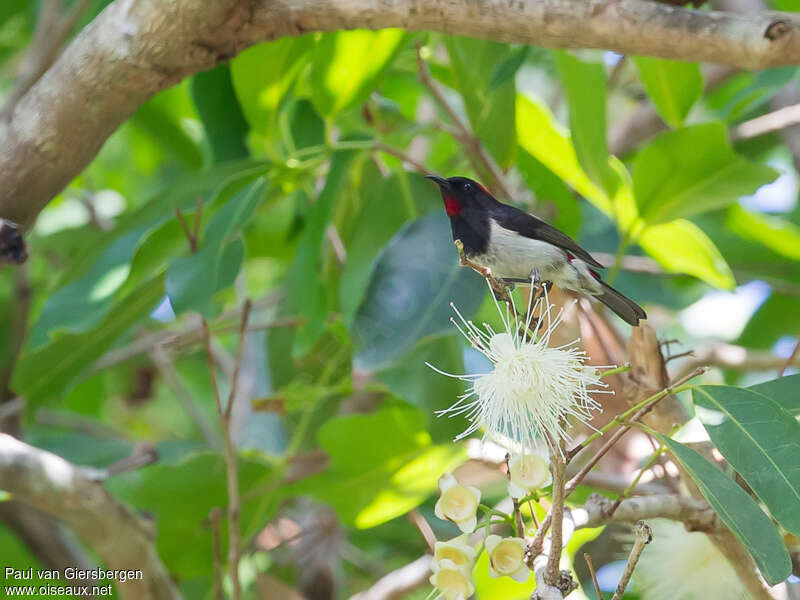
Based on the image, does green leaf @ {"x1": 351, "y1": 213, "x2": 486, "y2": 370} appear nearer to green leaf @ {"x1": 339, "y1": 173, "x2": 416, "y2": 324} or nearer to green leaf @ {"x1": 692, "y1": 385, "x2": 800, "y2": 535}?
green leaf @ {"x1": 339, "y1": 173, "x2": 416, "y2": 324}

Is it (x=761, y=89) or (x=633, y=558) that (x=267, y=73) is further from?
(x=633, y=558)

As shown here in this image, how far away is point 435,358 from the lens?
7.88 ft

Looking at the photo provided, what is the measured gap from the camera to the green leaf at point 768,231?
286cm

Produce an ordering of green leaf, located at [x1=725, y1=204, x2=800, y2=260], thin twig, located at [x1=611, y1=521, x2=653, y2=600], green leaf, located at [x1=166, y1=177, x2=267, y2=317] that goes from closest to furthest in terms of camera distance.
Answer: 1. thin twig, located at [x1=611, y1=521, x2=653, y2=600]
2. green leaf, located at [x1=166, y1=177, x2=267, y2=317]
3. green leaf, located at [x1=725, y1=204, x2=800, y2=260]

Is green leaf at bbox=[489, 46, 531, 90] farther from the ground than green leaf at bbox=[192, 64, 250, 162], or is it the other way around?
green leaf at bbox=[489, 46, 531, 90]

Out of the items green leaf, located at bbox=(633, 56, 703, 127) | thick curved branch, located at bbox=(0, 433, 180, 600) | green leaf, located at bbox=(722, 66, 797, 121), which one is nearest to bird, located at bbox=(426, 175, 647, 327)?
green leaf, located at bbox=(633, 56, 703, 127)

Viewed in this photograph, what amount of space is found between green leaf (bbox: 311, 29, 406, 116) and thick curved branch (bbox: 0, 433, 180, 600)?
1.06m

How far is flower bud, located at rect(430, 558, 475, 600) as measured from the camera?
3.99 feet

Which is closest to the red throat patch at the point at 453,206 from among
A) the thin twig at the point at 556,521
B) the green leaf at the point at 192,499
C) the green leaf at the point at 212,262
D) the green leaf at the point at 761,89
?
the green leaf at the point at 212,262

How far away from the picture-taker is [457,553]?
1248 mm

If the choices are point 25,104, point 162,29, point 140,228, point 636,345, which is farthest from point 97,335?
point 636,345

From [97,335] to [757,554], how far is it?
1.73 metres

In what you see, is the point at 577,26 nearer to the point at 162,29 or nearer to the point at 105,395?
the point at 162,29

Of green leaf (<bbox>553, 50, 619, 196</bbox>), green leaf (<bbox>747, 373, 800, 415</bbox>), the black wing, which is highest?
green leaf (<bbox>553, 50, 619, 196</bbox>)
